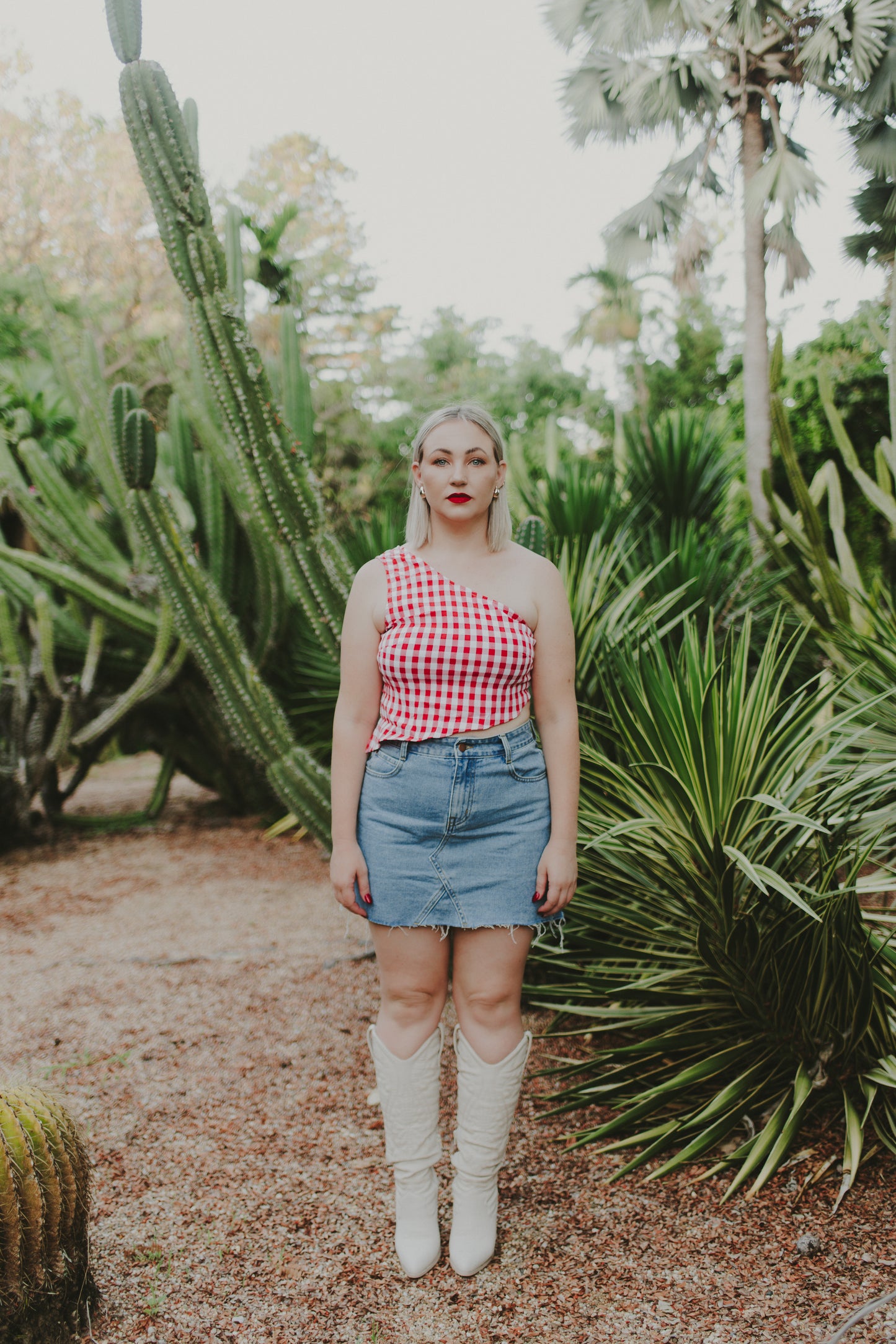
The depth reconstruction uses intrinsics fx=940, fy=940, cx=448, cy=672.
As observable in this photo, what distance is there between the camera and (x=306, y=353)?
18719 millimetres

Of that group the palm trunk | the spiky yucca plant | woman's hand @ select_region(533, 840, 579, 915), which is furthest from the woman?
the palm trunk

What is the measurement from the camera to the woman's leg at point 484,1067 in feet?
6.36

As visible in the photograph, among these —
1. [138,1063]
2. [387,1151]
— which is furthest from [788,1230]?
[138,1063]

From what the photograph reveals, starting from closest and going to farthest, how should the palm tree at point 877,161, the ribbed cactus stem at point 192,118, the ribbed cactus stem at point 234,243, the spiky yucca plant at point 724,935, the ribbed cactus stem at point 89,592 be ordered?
1. the spiky yucca plant at point 724,935
2. the ribbed cactus stem at point 192,118
3. the ribbed cactus stem at point 234,243
4. the ribbed cactus stem at point 89,592
5. the palm tree at point 877,161

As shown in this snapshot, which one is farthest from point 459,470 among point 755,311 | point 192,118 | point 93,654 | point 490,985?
point 755,311

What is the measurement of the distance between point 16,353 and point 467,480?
13627 millimetres

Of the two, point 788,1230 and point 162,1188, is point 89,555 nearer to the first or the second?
point 162,1188

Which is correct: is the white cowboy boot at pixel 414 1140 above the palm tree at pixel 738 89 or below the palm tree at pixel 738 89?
below

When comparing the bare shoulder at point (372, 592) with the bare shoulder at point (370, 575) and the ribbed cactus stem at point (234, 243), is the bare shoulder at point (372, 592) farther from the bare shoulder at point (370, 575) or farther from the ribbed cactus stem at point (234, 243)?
the ribbed cactus stem at point (234, 243)

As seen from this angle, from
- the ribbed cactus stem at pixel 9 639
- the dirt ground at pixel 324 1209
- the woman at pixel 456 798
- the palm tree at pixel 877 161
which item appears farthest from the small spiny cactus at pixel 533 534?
the palm tree at pixel 877 161

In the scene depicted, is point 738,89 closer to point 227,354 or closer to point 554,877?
point 227,354

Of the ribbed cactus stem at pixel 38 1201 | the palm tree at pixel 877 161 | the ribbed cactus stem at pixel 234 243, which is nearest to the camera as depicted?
the ribbed cactus stem at pixel 38 1201

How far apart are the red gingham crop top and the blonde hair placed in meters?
0.15

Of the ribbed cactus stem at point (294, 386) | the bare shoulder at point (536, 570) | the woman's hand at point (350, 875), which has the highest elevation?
the ribbed cactus stem at point (294, 386)
